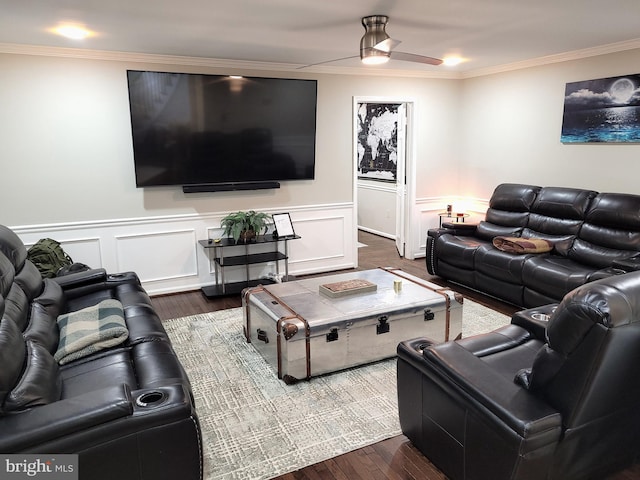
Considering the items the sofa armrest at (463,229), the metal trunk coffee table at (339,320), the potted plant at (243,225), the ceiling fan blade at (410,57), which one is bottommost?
the metal trunk coffee table at (339,320)

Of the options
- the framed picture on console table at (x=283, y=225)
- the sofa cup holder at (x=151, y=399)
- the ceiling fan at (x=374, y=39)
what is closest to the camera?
the sofa cup holder at (x=151, y=399)

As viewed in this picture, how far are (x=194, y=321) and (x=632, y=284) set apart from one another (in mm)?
3414

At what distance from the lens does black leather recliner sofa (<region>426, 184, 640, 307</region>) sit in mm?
3949

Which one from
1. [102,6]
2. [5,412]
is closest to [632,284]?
[5,412]

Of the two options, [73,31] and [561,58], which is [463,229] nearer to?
[561,58]

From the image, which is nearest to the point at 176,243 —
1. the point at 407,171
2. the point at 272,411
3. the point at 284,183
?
the point at 284,183

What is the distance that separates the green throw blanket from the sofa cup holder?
0.75 meters

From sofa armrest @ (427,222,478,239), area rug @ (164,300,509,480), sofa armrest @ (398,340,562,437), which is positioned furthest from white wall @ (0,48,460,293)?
sofa armrest @ (398,340,562,437)

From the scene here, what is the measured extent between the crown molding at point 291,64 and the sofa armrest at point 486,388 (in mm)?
3698

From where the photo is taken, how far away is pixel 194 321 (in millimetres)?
4148

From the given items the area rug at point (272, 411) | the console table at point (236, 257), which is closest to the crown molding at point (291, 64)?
the console table at point (236, 257)

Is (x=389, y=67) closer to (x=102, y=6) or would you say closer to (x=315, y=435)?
(x=102, y=6)

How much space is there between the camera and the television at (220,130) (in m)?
4.45

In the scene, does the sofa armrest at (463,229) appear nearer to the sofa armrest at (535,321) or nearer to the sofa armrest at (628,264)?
the sofa armrest at (628,264)
